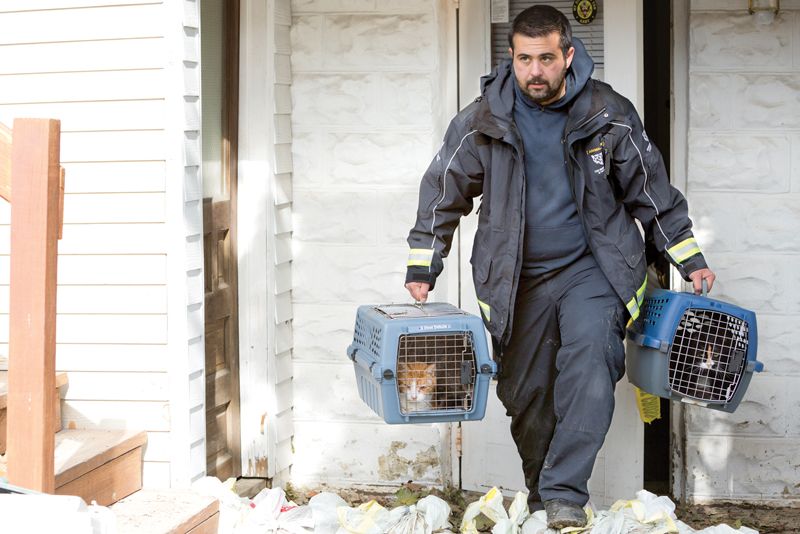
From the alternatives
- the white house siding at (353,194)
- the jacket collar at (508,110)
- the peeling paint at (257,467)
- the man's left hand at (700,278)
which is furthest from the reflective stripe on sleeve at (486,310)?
the peeling paint at (257,467)

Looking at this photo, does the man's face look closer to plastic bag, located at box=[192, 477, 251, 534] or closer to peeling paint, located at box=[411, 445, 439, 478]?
plastic bag, located at box=[192, 477, 251, 534]

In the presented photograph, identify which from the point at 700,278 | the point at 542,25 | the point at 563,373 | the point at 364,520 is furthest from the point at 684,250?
the point at 364,520

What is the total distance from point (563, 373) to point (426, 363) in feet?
1.67

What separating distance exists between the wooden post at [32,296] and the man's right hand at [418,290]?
60.6 inches

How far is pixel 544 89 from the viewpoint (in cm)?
439

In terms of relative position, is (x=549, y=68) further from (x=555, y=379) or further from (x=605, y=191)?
(x=555, y=379)

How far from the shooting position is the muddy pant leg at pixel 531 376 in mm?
→ 4656

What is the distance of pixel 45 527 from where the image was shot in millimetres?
2426

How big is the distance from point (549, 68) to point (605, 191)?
0.51m

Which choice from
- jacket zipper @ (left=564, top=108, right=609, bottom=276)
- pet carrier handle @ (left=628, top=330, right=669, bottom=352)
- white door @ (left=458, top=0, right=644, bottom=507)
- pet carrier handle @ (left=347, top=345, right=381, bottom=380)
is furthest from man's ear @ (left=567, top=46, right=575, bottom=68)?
pet carrier handle @ (left=347, top=345, right=381, bottom=380)

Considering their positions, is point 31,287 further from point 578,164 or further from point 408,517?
point 578,164

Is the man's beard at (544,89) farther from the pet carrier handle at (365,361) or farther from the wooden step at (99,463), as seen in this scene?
the wooden step at (99,463)

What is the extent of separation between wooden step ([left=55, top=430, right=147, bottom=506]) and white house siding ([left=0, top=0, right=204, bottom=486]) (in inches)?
2.8

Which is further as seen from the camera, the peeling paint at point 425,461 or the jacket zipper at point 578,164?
the peeling paint at point 425,461
